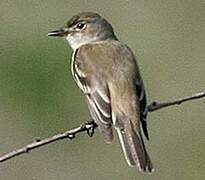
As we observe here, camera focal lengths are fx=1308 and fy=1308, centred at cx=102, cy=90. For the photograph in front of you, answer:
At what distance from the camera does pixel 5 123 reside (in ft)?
39.7

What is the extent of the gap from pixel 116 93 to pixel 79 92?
4121 mm

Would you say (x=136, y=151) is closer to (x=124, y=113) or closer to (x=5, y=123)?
(x=124, y=113)

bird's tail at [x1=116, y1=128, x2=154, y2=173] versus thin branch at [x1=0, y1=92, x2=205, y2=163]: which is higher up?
thin branch at [x1=0, y1=92, x2=205, y2=163]

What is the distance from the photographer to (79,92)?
41.3 feet

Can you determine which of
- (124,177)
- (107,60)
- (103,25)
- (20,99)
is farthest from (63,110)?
(107,60)

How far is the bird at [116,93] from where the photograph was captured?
812 centimetres

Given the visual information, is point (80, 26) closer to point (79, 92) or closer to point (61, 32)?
point (61, 32)

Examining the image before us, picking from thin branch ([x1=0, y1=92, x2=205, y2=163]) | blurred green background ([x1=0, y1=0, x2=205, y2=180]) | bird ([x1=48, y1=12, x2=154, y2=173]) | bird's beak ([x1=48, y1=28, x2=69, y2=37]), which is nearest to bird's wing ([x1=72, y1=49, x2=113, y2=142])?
bird ([x1=48, y1=12, x2=154, y2=173])

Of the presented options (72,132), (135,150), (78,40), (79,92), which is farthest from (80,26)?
(79,92)

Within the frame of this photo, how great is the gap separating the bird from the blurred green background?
8.36 ft

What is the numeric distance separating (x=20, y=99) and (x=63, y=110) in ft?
1.49

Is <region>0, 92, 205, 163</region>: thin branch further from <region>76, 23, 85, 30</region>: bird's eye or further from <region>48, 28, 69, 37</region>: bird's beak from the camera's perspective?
<region>76, 23, 85, 30</region>: bird's eye

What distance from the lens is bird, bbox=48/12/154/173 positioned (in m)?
8.12

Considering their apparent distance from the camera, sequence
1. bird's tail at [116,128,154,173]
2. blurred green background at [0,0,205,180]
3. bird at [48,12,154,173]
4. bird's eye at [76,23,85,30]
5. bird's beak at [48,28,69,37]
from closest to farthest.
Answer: bird's tail at [116,128,154,173]
bird at [48,12,154,173]
bird's beak at [48,28,69,37]
bird's eye at [76,23,85,30]
blurred green background at [0,0,205,180]
